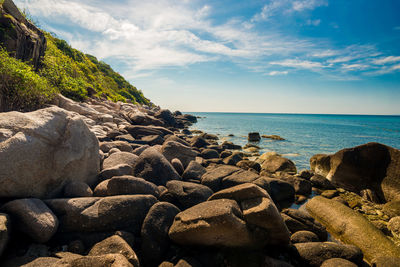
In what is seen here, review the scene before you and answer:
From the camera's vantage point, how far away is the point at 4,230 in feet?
10.2

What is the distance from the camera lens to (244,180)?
714 cm

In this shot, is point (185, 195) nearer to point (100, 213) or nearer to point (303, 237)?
point (100, 213)

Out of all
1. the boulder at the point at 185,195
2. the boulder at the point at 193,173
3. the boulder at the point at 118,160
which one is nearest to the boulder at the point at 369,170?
the boulder at the point at 193,173

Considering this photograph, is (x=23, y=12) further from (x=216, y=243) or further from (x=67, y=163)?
(x=216, y=243)

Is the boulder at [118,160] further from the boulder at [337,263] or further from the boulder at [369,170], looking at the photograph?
the boulder at [369,170]

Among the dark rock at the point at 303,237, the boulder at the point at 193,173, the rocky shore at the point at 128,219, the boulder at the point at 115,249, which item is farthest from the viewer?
the boulder at the point at 193,173

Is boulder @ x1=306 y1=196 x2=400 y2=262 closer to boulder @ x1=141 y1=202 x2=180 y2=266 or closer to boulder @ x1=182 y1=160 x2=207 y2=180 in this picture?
boulder @ x1=182 y1=160 x2=207 y2=180

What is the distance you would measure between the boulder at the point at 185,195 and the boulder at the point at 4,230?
9.95ft

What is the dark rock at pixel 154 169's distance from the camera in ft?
20.7

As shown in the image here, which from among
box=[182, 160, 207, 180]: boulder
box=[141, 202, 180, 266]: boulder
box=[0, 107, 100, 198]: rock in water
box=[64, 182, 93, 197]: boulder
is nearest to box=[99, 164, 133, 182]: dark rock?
box=[0, 107, 100, 198]: rock in water

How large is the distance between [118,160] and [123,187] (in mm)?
2235

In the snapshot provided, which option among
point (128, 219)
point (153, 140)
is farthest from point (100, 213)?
point (153, 140)

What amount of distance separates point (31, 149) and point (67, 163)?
0.84 m

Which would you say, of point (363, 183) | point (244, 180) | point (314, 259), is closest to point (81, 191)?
point (244, 180)
